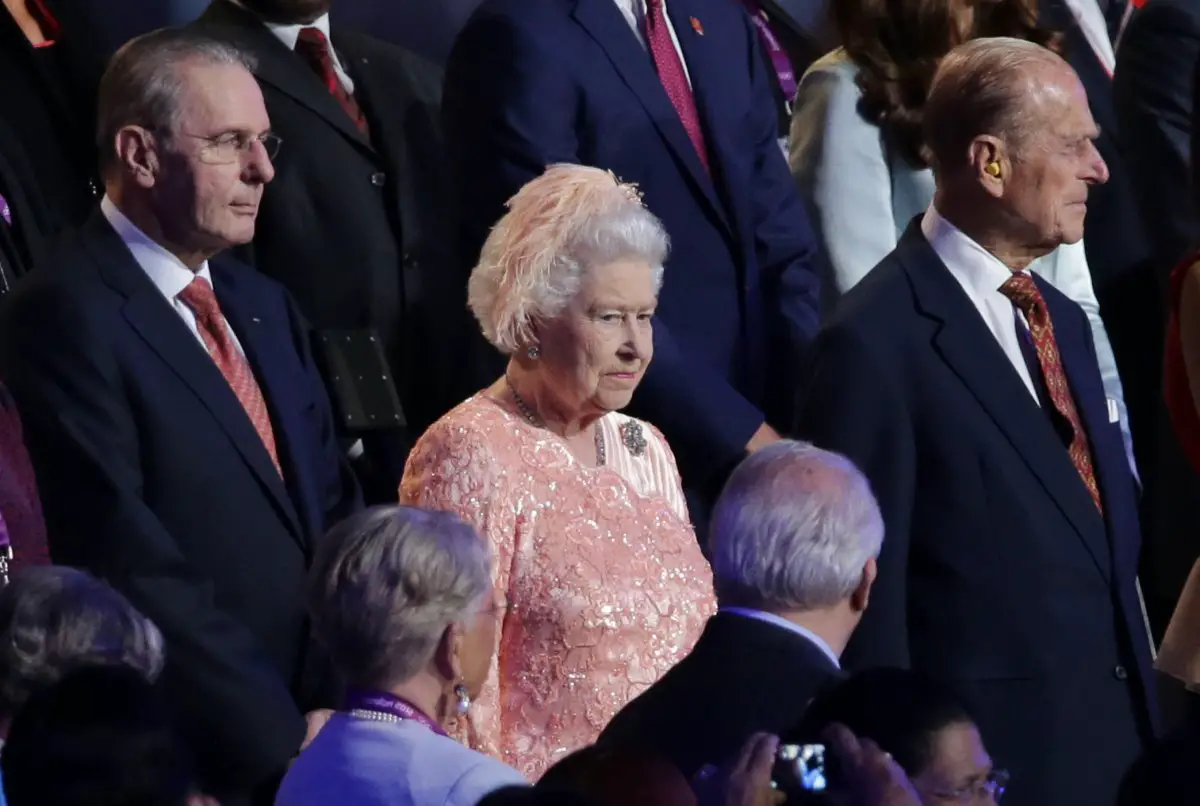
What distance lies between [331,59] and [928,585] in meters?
1.61

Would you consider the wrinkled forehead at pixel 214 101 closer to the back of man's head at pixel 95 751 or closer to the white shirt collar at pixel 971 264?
the white shirt collar at pixel 971 264

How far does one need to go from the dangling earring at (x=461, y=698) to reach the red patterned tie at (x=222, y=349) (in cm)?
98

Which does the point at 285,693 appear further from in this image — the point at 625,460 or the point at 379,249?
the point at 379,249

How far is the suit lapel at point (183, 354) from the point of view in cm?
404

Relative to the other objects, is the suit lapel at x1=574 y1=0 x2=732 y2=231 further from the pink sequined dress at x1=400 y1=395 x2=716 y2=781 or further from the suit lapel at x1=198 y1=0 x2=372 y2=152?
the pink sequined dress at x1=400 y1=395 x2=716 y2=781

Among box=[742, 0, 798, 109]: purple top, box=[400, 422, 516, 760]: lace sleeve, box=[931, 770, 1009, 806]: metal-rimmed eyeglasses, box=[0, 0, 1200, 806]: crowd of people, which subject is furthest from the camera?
box=[742, 0, 798, 109]: purple top

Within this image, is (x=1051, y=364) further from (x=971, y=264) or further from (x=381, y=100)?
(x=381, y=100)

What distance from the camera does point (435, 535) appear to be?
3258 millimetres

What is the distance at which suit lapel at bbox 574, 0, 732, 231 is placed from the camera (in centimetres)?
475

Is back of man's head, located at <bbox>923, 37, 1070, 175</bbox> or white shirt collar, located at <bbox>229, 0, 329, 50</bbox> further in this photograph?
white shirt collar, located at <bbox>229, 0, 329, 50</bbox>

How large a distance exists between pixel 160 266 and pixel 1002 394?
137 cm

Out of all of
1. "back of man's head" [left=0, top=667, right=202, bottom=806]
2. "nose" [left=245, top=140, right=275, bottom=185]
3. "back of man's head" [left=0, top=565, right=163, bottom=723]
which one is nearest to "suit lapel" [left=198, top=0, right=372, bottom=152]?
"nose" [left=245, top=140, right=275, bottom=185]

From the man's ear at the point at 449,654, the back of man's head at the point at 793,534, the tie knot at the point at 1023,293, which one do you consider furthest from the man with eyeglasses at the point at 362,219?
the man's ear at the point at 449,654

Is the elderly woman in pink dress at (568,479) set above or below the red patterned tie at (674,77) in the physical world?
below
